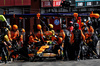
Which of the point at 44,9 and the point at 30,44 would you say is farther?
the point at 44,9

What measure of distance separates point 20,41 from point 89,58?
3.27 metres

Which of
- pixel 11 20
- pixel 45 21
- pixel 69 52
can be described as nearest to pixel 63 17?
pixel 45 21

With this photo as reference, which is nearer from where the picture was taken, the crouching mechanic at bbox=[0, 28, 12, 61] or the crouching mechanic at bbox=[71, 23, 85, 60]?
the crouching mechanic at bbox=[0, 28, 12, 61]

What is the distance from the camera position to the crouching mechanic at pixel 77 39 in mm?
10633

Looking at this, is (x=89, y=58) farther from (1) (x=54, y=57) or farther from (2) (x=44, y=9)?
(2) (x=44, y=9)

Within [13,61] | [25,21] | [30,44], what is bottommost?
[13,61]

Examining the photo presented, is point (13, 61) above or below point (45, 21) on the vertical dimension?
below

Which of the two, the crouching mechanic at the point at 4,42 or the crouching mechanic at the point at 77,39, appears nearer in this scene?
the crouching mechanic at the point at 4,42

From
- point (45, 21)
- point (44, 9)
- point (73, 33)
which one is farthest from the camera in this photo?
point (44, 9)

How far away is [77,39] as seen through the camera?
10.7m

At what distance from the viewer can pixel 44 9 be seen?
2922 centimetres

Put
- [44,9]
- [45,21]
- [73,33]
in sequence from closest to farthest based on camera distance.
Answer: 1. [73,33]
2. [45,21]
3. [44,9]

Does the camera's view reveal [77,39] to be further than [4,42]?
Yes

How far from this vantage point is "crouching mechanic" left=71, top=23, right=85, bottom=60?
34.9 ft
